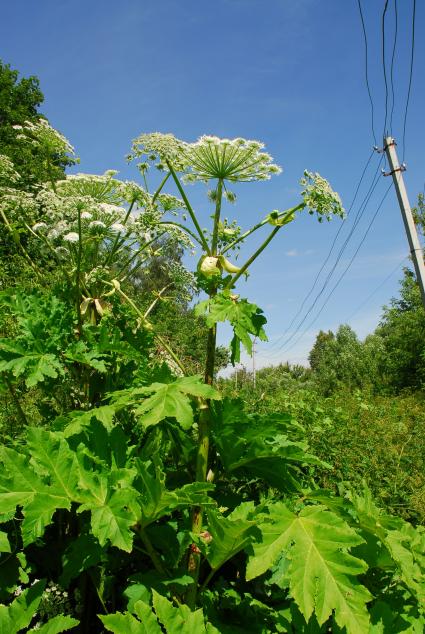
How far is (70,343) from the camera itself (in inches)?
118

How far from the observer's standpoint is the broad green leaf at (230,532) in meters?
1.97

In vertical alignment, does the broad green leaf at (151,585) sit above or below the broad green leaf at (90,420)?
below

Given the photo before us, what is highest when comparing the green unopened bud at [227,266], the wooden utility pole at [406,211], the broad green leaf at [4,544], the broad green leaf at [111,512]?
the wooden utility pole at [406,211]

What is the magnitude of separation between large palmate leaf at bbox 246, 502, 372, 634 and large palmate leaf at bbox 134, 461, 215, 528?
323 millimetres

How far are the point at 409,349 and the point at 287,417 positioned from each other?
20.9m

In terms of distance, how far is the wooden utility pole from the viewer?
446 inches

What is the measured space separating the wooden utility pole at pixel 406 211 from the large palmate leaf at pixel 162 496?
1042cm

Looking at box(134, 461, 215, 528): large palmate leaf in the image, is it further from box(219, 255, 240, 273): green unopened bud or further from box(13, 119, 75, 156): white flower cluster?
box(13, 119, 75, 156): white flower cluster

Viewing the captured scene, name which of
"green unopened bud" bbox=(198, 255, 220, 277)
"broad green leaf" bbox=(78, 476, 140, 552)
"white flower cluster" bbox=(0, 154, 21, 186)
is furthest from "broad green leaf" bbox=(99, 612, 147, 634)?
"white flower cluster" bbox=(0, 154, 21, 186)

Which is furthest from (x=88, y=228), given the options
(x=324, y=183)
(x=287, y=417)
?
(x=287, y=417)

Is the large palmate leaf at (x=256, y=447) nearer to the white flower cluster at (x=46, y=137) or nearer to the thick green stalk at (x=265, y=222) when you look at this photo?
the thick green stalk at (x=265, y=222)

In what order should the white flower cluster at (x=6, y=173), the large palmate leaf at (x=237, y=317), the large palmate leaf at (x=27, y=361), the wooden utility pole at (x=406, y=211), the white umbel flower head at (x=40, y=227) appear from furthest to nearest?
the wooden utility pole at (x=406, y=211)
the white flower cluster at (x=6, y=173)
the white umbel flower head at (x=40, y=227)
the large palmate leaf at (x=27, y=361)
the large palmate leaf at (x=237, y=317)

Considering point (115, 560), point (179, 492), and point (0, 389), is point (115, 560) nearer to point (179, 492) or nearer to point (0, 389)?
point (179, 492)

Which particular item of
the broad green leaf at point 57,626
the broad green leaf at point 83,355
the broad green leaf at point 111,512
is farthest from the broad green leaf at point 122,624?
the broad green leaf at point 83,355
